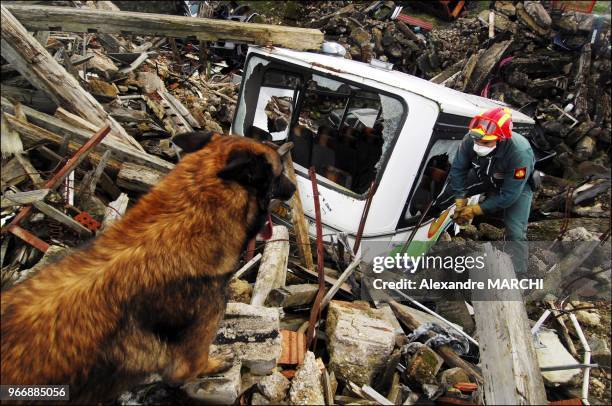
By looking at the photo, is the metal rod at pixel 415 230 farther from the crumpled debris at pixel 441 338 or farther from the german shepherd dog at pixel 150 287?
the german shepherd dog at pixel 150 287

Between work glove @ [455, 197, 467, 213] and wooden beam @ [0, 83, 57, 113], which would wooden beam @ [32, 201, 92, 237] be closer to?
wooden beam @ [0, 83, 57, 113]

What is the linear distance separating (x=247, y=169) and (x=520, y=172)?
3.57 meters

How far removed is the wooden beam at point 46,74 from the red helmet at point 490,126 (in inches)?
155

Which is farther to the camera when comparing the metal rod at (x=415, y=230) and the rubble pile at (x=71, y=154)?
the metal rod at (x=415, y=230)

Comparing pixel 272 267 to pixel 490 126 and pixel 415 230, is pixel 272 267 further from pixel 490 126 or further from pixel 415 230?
pixel 490 126

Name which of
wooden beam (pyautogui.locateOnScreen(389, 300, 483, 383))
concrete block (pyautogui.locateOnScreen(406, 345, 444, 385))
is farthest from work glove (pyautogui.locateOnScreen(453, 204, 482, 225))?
concrete block (pyautogui.locateOnScreen(406, 345, 444, 385))

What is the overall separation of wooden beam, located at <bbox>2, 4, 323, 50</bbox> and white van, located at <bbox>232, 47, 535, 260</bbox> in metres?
0.25

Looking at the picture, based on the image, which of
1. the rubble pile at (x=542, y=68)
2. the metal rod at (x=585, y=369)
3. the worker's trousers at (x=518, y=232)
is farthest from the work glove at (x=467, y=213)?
the rubble pile at (x=542, y=68)

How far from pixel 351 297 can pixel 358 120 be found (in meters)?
4.17

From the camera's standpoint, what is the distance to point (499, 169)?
468 centimetres

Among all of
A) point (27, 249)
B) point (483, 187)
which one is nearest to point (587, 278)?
point (483, 187)

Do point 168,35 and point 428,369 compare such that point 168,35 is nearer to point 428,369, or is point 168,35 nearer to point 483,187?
point 483,187

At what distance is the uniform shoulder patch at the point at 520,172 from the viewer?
4.53 meters

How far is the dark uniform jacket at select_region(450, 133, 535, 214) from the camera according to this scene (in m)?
4.50
